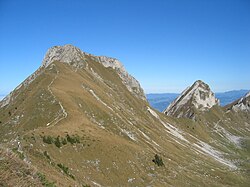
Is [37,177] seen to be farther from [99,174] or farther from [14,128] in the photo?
[14,128]

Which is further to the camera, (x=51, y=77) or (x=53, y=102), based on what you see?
(x=51, y=77)

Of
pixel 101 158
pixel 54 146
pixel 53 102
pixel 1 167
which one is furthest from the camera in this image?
pixel 53 102

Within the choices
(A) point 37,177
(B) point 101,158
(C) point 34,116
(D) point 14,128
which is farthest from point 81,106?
(A) point 37,177

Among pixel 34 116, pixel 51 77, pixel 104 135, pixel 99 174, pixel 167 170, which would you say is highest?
pixel 51 77

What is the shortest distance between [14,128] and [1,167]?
71115mm

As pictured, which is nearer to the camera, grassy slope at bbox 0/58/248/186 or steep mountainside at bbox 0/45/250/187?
steep mountainside at bbox 0/45/250/187

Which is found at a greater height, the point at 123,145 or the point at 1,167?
the point at 1,167

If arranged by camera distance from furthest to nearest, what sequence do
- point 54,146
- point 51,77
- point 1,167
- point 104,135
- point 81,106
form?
1. point 51,77
2. point 81,106
3. point 104,135
4. point 54,146
5. point 1,167

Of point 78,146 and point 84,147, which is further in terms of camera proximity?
point 84,147

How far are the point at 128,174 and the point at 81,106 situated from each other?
38.2 metres

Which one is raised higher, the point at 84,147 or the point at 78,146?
the point at 78,146

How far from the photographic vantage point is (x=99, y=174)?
6006 cm

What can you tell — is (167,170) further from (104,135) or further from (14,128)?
(14,128)

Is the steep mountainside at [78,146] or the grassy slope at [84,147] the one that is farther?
the grassy slope at [84,147]
